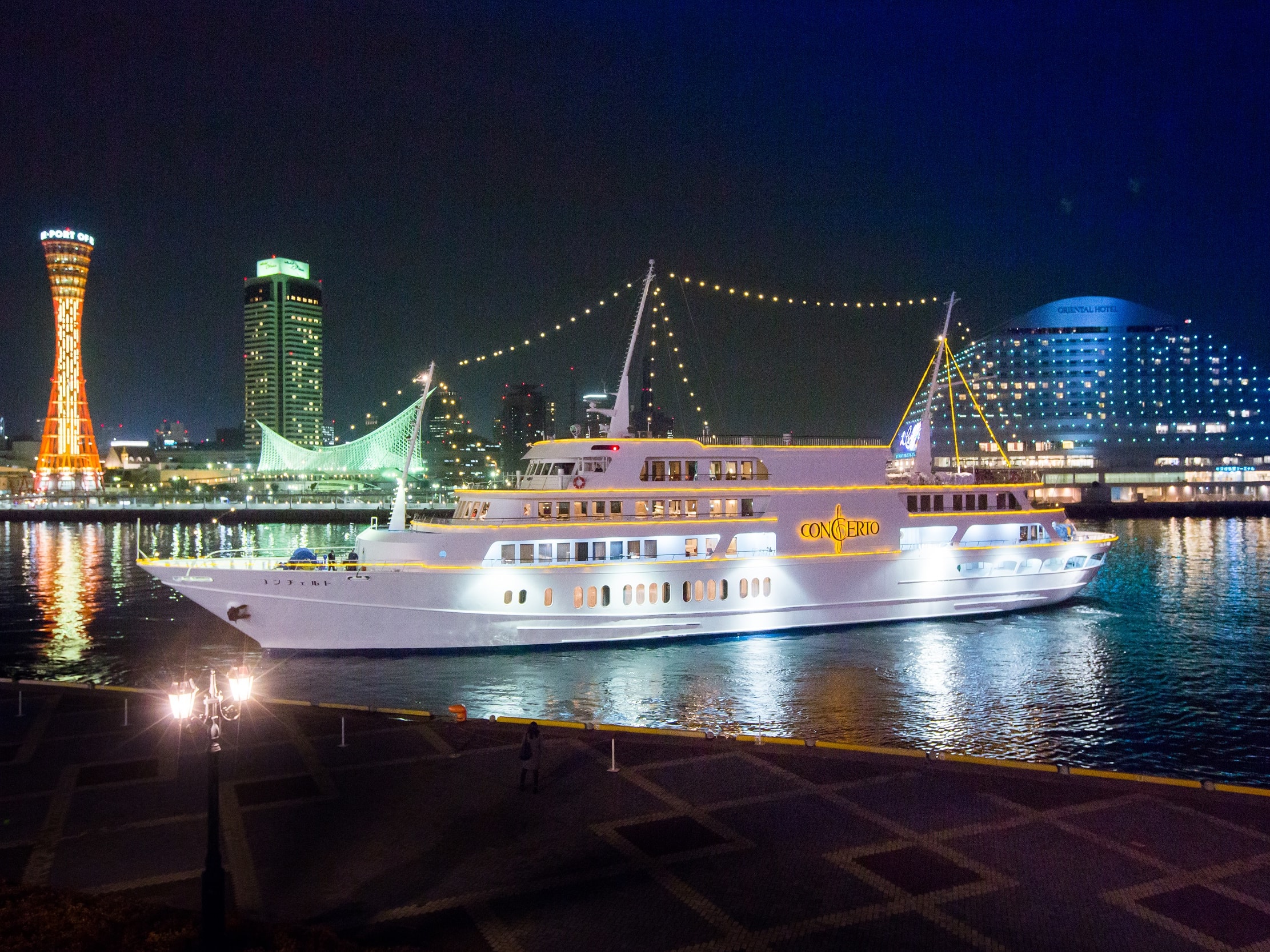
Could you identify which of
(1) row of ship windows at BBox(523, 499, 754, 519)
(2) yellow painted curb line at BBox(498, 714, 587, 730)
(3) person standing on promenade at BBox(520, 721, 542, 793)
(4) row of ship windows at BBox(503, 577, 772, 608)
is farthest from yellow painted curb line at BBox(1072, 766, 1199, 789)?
(1) row of ship windows at BBox(523, 499, 754, 519)

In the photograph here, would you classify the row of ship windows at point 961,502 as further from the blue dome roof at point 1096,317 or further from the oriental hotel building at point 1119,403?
the blue dome roof at point 1096,317

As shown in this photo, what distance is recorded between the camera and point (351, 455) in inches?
5906

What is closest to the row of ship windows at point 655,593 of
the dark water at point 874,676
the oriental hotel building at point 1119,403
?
the dark water at point 874,676

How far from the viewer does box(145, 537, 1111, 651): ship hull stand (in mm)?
→ 23062

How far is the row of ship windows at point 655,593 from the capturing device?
2441cm

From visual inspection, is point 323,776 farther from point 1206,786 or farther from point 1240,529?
point 1240,529

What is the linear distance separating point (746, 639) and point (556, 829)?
1655 cm

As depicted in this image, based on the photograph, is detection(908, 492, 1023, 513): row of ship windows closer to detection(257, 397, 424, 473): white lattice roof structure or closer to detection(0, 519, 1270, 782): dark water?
detection(0, 519, 1270, 782): dark water

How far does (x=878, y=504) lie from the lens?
91.8ft

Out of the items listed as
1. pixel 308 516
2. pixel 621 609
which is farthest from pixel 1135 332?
pixel 621 609

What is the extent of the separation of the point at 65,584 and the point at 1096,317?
132 metres

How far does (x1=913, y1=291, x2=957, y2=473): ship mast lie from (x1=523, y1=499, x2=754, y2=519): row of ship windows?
771 cm

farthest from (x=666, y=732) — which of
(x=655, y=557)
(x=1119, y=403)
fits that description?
(x=1119, y=403)

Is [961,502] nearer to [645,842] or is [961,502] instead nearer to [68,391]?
[645,842]
